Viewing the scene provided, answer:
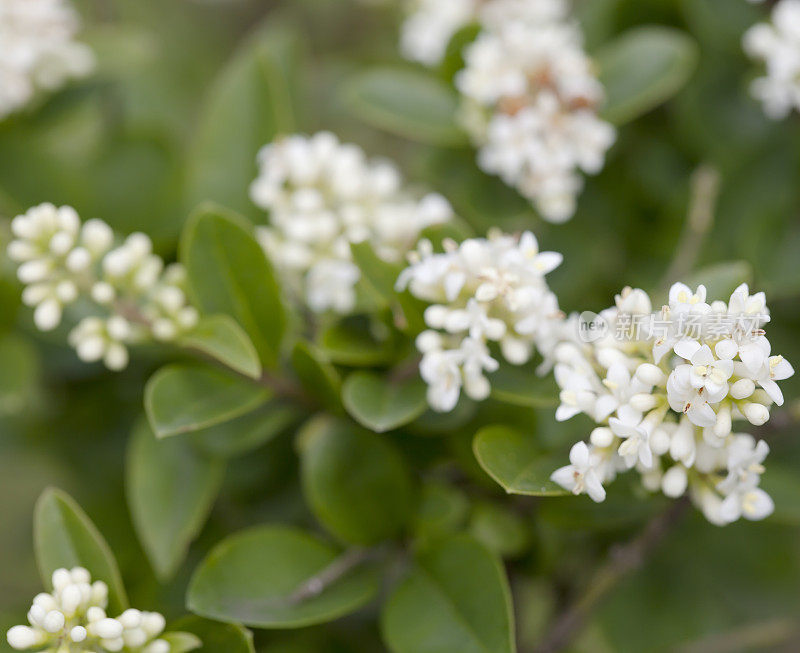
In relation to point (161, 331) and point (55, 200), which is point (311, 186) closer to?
point (161, 331)

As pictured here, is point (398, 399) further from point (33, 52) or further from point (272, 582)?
point (33, 52)

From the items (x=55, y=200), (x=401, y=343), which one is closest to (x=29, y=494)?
(x=55, y=200)

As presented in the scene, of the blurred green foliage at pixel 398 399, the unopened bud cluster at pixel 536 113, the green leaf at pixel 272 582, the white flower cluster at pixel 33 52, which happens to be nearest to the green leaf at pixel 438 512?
the blurred green foliage at pixel 398 399

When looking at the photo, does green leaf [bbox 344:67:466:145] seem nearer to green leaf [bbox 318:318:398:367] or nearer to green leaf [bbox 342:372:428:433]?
green leaf [bbox 318:318:398:367]

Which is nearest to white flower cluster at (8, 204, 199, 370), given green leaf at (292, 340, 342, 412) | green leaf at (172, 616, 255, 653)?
green leaf at (292, 340, 342, 412)

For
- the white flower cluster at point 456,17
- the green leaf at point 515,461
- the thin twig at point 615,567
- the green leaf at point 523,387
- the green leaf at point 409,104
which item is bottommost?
the thin twig at point 615,567

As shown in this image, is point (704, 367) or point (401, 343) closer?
point (704, 367)

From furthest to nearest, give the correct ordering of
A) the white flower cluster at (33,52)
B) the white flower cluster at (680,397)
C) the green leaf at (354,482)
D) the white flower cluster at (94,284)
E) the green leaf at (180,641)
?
1. the white flower cluster at (33,52)
2. the green leaf at (354,482)
3. the white flower cluster at (94,284)
4. the green leaf at (180,641)
5. the white flower cluster at (680,397)

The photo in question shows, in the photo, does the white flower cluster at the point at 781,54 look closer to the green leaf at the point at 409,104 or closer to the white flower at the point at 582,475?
the green leaf at the point at 409,104
